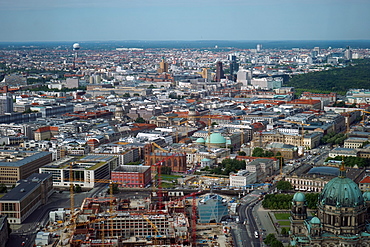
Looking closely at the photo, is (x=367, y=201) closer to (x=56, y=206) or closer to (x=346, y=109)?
(x=56, y=206)

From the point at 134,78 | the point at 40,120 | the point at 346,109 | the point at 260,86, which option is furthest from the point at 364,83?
the point at 40,120

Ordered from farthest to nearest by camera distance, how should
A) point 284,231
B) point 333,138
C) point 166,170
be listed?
point 333,138 < point 166,170 < point 284,231

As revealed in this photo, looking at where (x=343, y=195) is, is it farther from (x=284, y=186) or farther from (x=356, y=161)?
(x=356, y=161)

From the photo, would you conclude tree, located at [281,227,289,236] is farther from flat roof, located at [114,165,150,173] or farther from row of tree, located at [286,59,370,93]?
row of tree, located at [286,59,370,93]

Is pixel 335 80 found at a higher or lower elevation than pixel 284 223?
higher

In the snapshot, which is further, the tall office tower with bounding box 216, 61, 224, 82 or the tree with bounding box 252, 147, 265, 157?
the tall office tower with bounding box 216, 61, 224, 82

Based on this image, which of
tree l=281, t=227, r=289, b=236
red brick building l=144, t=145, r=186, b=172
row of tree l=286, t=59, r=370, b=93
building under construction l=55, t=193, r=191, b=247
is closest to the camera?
building under construction l=55, t=193, r=191, b=247

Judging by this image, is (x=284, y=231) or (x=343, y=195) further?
(x=284, y=231)

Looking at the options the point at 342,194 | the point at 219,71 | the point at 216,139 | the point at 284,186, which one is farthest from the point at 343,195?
the point at 219,71

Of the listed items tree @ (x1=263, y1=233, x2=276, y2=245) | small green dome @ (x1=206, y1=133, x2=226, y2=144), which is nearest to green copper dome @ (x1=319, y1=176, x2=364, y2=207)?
tree @ (x1=263, y1=233, x2=276, y2=245)

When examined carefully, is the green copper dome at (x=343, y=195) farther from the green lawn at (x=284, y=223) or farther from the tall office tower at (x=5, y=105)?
the tall office tower at (x=5, y=105)
